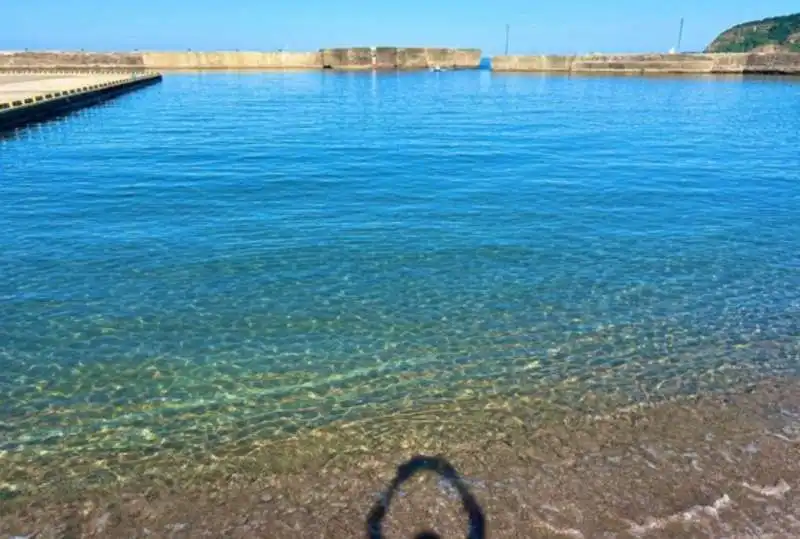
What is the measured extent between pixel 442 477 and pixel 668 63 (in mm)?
113285

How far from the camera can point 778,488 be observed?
5.56 m

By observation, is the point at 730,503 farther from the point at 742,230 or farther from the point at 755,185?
the point at 755,185

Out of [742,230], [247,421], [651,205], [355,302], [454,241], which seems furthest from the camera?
[651,205]

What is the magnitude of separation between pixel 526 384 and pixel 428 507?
8.66ft

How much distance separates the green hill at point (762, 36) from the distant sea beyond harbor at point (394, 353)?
15206 centimetres

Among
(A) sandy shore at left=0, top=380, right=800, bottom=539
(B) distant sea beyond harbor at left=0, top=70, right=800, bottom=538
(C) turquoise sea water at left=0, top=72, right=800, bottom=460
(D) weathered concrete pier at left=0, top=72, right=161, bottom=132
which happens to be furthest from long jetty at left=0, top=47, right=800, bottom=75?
(A) sandy shore at left=0, top=380, right=800, bottom=539

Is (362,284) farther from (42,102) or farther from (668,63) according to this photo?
(668,63)

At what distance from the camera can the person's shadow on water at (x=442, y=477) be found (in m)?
5.10

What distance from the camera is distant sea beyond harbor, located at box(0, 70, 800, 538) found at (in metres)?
5.53

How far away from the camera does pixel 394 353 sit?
27.2ft

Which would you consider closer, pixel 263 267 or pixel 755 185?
pixel 263 267

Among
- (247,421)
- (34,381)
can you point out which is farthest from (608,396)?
(34,381)

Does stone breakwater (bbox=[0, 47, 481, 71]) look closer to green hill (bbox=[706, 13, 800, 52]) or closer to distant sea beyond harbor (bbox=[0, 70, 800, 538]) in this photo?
green hill (bbox=[706, 13, 800, 52])

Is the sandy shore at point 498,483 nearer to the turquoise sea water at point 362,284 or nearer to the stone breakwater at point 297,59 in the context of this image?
the turquoise sea water at point 362,284
